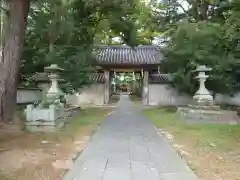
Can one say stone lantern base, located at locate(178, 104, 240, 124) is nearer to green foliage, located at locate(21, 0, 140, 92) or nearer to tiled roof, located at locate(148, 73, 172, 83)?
green foliage, located at locate(21, 0, 140, 92)

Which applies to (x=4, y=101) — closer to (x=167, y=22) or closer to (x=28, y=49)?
(x=28, y=49)

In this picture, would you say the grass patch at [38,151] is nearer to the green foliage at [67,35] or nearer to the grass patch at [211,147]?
the grass patch at [211,147]

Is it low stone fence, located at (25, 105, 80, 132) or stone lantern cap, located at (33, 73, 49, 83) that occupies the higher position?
stone lantern cap, located at (33, 73, 49, 83)

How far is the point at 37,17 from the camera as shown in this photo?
Answer: 564 inches

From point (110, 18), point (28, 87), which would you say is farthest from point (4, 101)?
point (110, 18)

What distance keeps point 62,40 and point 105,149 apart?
9351 mm

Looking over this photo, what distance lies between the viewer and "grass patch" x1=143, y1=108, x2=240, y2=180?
18.0 feet

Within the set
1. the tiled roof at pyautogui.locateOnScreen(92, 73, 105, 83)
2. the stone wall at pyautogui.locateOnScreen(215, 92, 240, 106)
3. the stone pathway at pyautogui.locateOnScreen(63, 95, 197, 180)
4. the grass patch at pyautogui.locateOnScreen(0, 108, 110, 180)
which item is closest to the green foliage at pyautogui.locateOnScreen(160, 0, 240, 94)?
the stone wall at pyautogui.locateOnScreen(215, 92, 240, 106)

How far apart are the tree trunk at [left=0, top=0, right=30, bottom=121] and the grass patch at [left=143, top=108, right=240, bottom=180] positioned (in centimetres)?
517

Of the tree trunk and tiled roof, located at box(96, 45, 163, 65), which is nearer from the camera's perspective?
the tree trunk

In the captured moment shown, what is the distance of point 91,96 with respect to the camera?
79.4 ft

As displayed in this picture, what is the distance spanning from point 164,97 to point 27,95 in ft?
34.2

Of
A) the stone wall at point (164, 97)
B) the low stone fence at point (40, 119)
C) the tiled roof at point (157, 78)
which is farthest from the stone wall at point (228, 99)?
the low stone fence at point (40, 119)

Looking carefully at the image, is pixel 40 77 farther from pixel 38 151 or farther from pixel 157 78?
pixel 38 151
